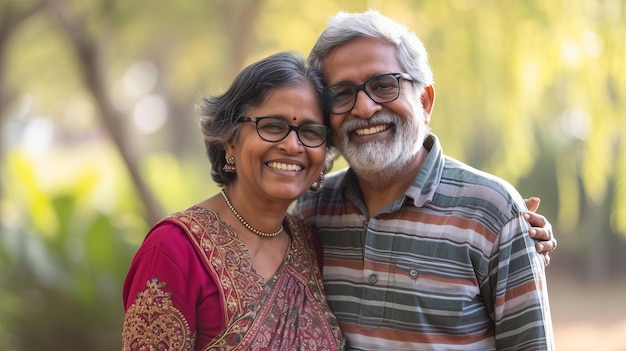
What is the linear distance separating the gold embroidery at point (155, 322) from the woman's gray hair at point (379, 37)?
100 centimetres

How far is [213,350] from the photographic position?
7.66ft

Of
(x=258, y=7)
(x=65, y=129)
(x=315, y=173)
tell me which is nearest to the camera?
(x=315, y=173)

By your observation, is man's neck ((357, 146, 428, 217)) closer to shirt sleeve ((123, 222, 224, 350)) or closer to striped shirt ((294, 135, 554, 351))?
striped shirt ((294, 135, 554, 351))

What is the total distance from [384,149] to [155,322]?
3.15 feet

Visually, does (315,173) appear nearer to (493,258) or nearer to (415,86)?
(415,86)

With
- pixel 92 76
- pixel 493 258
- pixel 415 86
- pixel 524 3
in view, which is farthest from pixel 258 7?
pixel 493 258

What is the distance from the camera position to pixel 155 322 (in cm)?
226

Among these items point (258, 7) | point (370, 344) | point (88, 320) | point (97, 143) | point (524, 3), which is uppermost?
point (97, 143)

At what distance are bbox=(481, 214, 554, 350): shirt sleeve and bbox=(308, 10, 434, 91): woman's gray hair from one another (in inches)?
25.3

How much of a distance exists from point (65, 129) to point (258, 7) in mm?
28503

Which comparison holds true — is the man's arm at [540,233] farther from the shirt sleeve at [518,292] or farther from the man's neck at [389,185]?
the man's neck at [389,185]

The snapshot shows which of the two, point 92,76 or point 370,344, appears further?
point 92,76

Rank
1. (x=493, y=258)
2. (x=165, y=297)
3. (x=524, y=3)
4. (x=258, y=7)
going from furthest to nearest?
(x=258, y=7)
(x=524, y=3)
(x=493, y=258)
(x=165, y=297)

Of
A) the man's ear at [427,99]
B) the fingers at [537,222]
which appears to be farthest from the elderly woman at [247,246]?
the fingers at [537,222]
